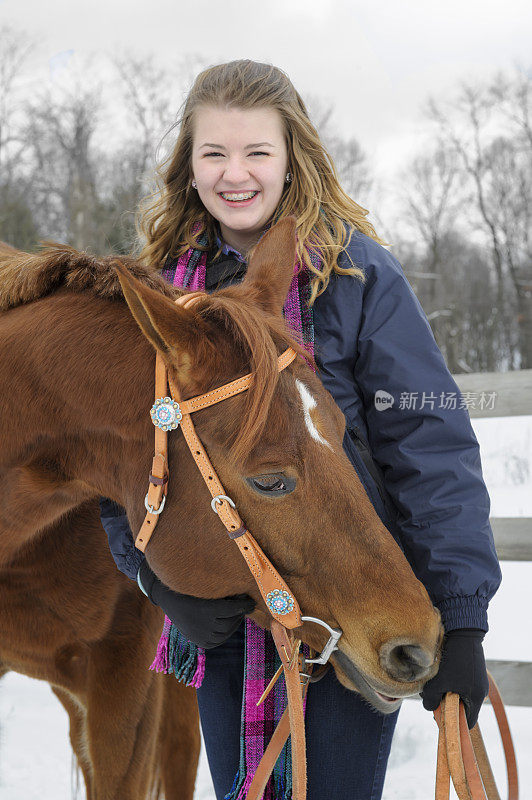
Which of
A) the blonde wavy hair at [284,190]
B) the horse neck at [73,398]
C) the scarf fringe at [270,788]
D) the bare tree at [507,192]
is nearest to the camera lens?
the horse neck at [73,398]

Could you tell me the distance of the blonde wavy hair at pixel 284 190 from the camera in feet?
5.84

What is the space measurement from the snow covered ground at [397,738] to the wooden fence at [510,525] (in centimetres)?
10

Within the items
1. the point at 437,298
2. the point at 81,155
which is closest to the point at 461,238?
the point at 437,298

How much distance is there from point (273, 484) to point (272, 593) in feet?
0.73

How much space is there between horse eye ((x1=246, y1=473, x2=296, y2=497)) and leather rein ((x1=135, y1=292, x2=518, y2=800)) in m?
0.06

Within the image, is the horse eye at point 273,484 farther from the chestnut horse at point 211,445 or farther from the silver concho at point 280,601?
the silver concho at point 280,601

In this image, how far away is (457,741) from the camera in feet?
4.43

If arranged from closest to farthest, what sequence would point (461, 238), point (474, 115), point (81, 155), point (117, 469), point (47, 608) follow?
point (117, 469)
point (47, 608)
point (474, 115)
point (461, 238)
point (81, 155)

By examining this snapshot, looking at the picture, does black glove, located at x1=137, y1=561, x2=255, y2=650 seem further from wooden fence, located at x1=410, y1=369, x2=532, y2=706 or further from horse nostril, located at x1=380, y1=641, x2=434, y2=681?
wooden fence, located at x1=410, y1=369, x2=532, y2=706

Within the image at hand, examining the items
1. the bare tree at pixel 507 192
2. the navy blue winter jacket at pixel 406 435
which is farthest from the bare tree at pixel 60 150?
the navy blue winter jacket at pixel 406 435

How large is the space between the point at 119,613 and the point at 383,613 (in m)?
1.13

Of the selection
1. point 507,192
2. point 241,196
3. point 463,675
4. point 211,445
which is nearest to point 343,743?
point 463,675

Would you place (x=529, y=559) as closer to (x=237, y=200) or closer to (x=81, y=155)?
(x=237, y=200)

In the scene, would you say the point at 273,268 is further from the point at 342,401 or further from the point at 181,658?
the point at 181,658
